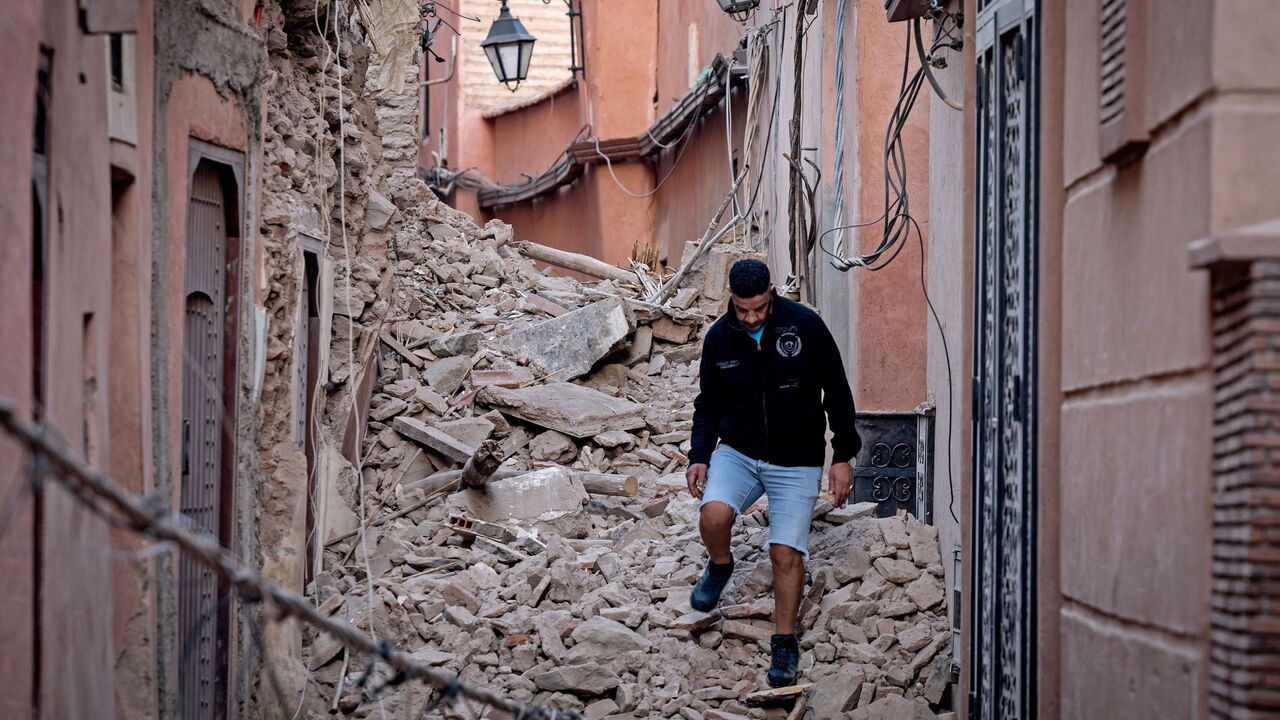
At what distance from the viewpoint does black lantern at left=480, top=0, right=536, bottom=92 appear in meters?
15.5

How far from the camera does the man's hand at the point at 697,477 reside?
6.64m

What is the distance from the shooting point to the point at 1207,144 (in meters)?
3.17

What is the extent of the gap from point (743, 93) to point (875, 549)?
28.0ft

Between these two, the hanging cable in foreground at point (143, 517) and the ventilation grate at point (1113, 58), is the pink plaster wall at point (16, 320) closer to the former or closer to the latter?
the hanging cable in foreground at point (143, 517)

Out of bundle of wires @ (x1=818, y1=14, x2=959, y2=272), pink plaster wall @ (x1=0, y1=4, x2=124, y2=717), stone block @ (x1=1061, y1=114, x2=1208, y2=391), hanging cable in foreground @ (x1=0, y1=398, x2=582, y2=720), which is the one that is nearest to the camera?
hanging cable in foreground @ (x1=0, y1=398, x2=582, y2=720)

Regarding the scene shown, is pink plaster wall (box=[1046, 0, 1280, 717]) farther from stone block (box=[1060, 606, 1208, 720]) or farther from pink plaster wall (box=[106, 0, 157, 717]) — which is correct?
pink plaster wall (box=[106, 0, 157, 717])

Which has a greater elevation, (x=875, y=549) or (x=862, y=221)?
(x=862, y=221)

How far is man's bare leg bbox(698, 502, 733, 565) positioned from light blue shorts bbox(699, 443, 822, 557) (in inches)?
1.3

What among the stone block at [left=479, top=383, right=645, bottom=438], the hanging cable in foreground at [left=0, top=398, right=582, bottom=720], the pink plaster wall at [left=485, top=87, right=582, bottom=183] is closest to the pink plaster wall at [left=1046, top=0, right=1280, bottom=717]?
the hanging cable in foreground at [left=0, top=398, right=582, bottom=720]

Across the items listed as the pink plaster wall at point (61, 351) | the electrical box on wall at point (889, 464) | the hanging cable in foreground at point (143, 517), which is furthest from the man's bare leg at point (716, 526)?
the hanging cable in foreground at point (143, 517)

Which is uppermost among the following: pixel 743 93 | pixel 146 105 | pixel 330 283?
pixel 743 93

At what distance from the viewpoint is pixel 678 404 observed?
10938 millimetres

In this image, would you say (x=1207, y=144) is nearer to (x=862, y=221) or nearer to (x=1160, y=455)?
(x=1160, y=455)

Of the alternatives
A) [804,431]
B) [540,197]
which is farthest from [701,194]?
[804,431]
